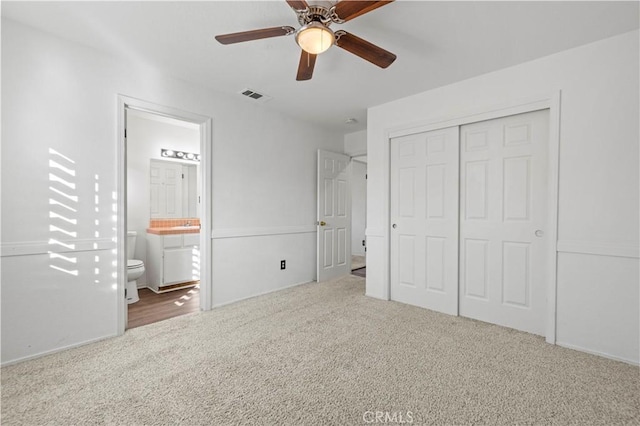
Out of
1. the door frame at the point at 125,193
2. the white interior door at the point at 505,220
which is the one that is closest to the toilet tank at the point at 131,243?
the door frame at the point at 125,193

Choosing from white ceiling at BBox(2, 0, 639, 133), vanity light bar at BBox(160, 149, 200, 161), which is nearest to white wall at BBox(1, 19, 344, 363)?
white ceiling at BBox(2, 0, 639, 133)

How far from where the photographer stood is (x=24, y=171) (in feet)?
6.90

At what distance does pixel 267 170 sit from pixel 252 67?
1349mm

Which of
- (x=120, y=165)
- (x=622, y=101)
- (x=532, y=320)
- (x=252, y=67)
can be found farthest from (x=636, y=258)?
(x=120, y=165)

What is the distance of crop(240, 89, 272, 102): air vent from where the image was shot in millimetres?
3236

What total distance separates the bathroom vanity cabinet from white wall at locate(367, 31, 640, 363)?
13.7 feet

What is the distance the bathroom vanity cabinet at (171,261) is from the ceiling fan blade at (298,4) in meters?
3.36

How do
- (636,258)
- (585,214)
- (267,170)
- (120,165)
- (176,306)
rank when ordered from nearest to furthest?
(636,258)
(585,214)
(120,165)
(176,306)
(267,170)

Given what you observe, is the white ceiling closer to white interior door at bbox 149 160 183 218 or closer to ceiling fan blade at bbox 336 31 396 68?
ceiling fan blade at bbox 336 31 396 68

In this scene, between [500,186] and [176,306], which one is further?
[176,306]

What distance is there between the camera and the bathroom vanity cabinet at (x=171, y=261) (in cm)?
396

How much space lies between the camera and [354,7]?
5.17 feet

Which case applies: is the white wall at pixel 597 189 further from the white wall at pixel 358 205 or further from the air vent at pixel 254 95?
the white wall at pixel 358 205

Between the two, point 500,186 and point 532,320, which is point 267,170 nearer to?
point 500,186
